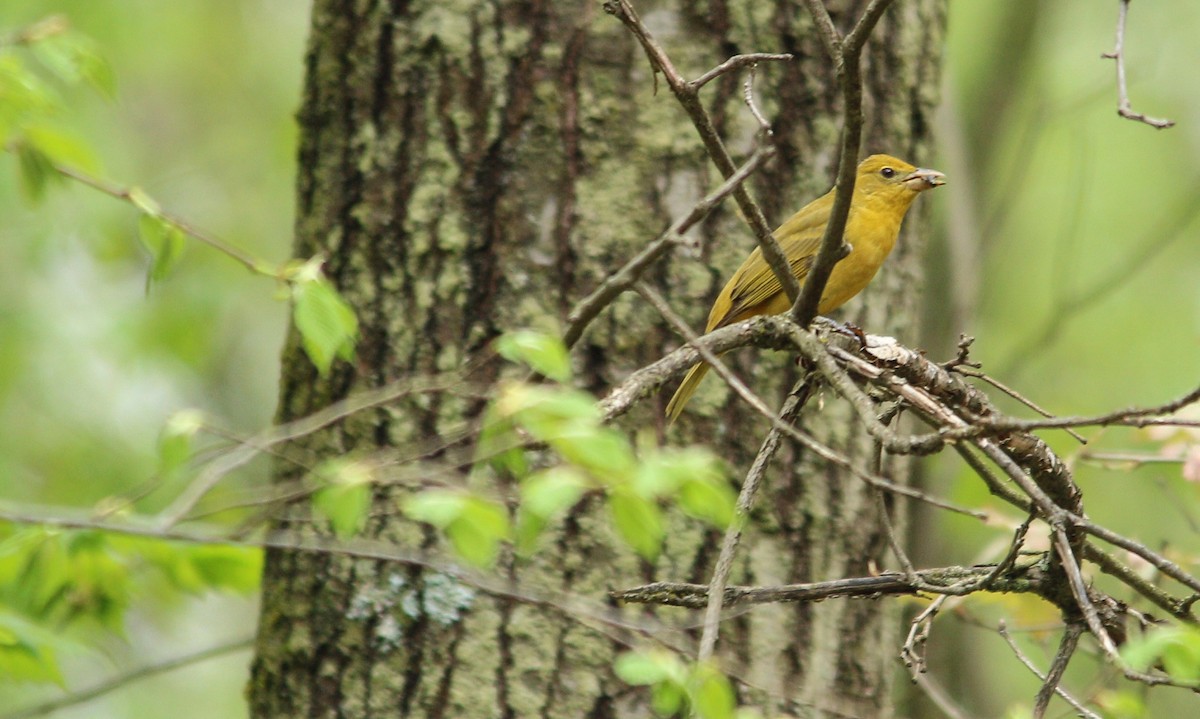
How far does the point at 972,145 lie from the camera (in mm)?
6289

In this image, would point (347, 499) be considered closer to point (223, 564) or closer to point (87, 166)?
point (223, 564)

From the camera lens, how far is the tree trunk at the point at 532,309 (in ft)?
10.2

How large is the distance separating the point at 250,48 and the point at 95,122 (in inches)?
90.9

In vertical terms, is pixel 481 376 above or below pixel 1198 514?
below

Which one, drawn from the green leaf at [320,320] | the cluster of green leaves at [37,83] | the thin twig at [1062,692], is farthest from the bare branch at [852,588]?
the cluster of green leaves at [37,83]

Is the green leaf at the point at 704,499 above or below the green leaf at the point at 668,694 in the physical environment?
above

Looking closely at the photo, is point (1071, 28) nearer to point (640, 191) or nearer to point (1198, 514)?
point (1198, 514)

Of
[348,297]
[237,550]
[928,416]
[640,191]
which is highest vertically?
[640,191]

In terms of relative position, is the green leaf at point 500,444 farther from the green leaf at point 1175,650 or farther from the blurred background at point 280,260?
the blurred background at point 280,260

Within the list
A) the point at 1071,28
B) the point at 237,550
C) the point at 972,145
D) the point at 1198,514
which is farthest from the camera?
the point at 1071,28

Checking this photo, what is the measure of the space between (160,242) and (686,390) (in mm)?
1346

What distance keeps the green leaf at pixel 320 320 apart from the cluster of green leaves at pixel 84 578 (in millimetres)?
955

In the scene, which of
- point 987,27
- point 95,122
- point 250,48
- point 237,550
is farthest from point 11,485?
point 987,27

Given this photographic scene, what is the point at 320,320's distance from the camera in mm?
2660
